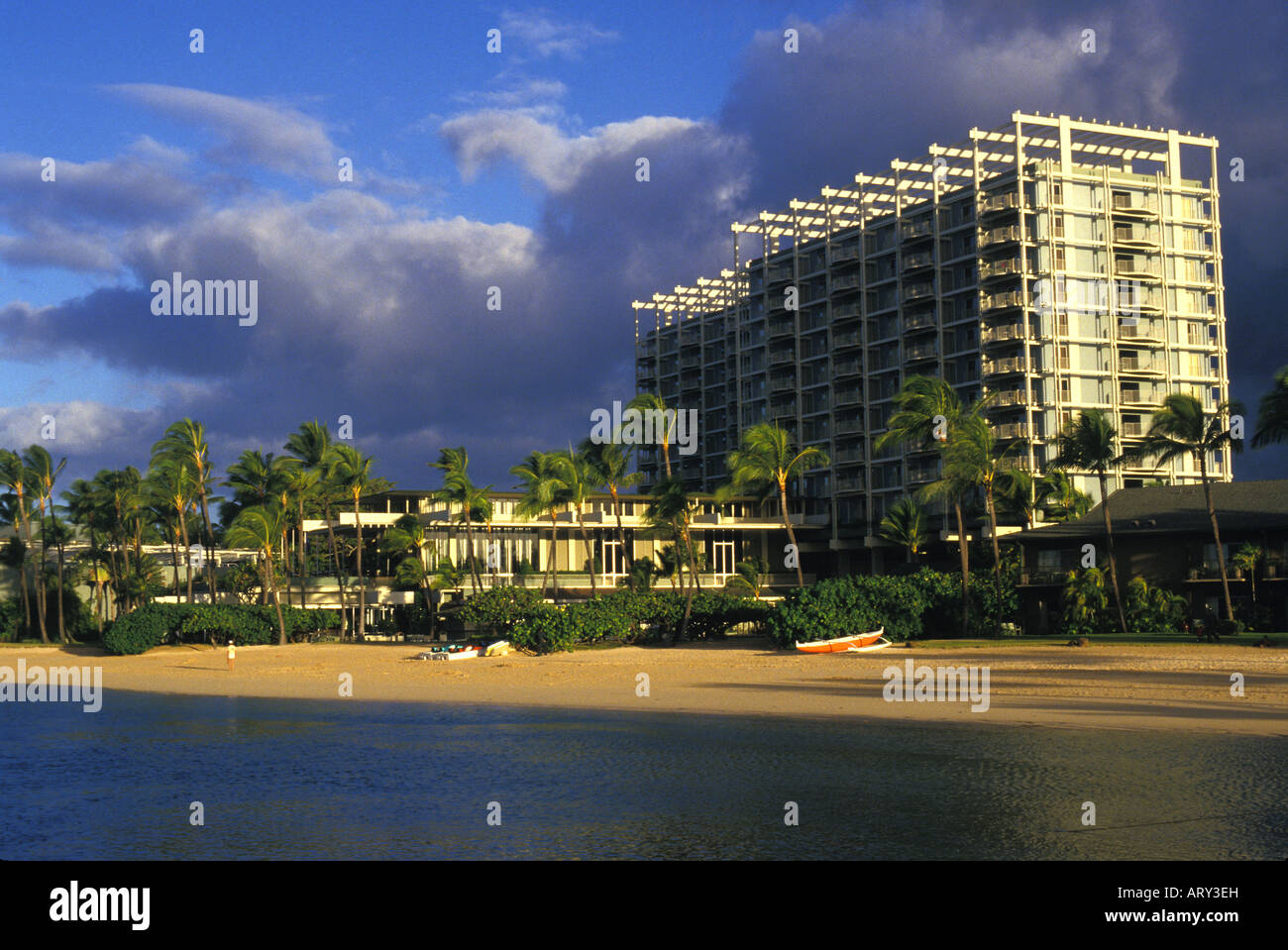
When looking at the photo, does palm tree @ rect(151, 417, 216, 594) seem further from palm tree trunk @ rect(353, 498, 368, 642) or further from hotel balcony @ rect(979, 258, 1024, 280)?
hotel balcony @ rect(979, 258, 1024, 280)

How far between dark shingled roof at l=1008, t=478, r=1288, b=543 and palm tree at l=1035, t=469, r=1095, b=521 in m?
13.7

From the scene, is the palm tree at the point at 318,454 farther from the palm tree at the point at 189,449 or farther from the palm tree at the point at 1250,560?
the palm tree at the point at 1250,560

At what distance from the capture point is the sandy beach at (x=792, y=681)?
31375 millimetres

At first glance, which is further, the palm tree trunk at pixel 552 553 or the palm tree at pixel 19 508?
the palm tree at pixel 19 508

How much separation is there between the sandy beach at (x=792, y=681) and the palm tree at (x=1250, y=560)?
1096 cm

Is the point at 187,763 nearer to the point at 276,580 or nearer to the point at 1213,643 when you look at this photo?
the point at 1213,643

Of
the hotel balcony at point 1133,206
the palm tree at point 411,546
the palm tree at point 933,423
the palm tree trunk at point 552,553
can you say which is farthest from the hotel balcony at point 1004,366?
the palm tree at point 411,546

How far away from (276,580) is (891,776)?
70.2 metres

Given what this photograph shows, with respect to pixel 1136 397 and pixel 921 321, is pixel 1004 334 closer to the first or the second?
pixel 921 321

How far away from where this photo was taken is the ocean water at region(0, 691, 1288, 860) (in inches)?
635

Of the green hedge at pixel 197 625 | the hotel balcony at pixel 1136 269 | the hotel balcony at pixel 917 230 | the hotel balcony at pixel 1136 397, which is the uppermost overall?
the hotel balcony at pixel 917 230
